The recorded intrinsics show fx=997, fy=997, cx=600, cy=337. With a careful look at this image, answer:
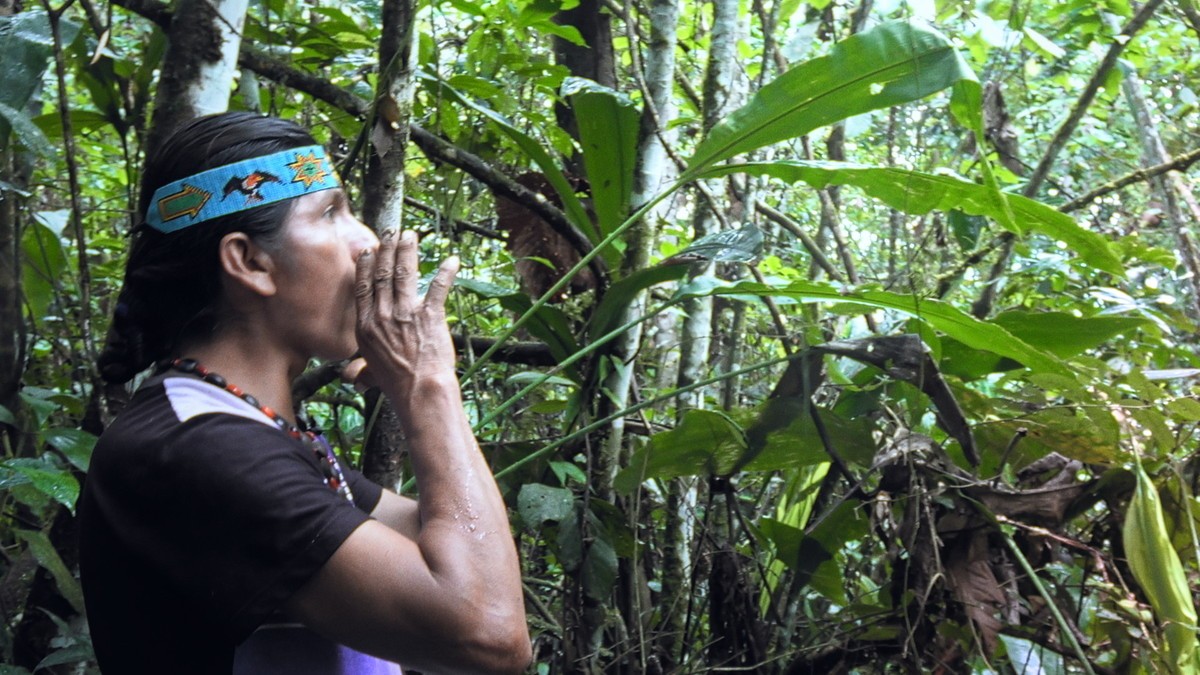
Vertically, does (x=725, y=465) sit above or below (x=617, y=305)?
below

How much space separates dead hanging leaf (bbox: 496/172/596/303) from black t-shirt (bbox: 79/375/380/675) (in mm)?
1686

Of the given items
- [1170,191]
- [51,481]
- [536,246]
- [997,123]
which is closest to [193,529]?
[51,481]

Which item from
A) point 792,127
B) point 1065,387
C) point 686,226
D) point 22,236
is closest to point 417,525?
point 792,127

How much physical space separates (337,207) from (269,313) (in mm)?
175

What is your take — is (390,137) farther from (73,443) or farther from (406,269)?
(73,443)

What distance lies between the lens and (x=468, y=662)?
1.06 meters

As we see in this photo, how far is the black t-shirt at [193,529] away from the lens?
1.00 metres

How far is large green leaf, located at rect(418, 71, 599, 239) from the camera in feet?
7.31

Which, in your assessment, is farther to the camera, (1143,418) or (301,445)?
(1143,418)

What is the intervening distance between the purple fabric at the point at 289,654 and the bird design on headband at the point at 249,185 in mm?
516

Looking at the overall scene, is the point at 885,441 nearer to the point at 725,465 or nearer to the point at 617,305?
the point at 725,465

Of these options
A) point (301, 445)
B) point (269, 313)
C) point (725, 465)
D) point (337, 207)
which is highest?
point (337, 207)

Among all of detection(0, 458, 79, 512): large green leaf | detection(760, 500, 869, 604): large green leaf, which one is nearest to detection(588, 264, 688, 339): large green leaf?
detection(760, 500, 869, 604): large green leaf

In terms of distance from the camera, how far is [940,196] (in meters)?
1.97
